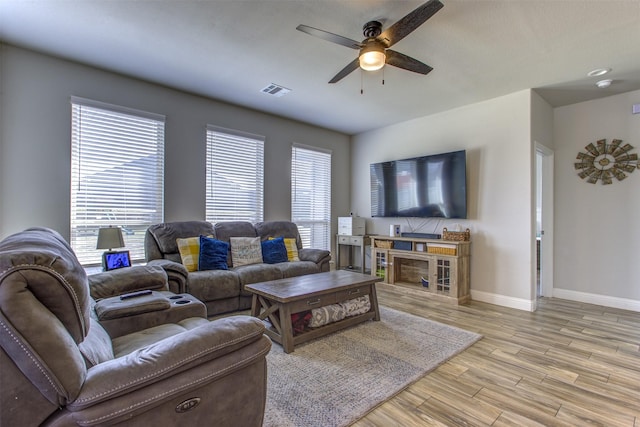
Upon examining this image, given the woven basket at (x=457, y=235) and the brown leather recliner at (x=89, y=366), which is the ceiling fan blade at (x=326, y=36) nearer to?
the brown leather recliner at (x=89, y=366)

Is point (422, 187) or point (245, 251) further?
point (422, 187)

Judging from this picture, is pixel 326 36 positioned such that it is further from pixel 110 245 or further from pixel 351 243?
pixel 351 243

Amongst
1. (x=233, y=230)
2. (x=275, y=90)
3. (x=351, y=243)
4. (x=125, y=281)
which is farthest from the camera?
(x=351, y=243)

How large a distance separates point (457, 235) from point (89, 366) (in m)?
4.09

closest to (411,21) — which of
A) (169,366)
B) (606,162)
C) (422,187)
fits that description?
(169,366)

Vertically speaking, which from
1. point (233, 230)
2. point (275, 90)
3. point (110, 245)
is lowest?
point (110, 245)

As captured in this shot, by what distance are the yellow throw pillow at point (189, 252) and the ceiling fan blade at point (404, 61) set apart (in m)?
2.82

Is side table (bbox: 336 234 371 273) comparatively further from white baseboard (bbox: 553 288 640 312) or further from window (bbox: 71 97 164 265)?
window (bbox: 71 97 164 265)

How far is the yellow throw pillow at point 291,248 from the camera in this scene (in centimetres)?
434

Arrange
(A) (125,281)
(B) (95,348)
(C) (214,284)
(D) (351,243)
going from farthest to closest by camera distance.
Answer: (D) (351,243) < (C) (214,284) < (A) (125,281) < (B) (95,348)

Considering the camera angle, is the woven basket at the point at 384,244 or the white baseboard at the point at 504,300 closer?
the white baseboard at the point at 504,300

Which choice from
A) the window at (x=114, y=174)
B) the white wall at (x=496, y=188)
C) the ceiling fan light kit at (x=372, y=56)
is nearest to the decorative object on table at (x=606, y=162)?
the white wall at (x=496, y=188)

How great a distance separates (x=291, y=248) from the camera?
4418mm

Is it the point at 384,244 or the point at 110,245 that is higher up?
the point at 110,245
